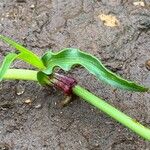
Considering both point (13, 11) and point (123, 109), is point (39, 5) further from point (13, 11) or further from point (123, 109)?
point (123, 109)

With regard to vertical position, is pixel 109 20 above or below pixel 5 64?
below

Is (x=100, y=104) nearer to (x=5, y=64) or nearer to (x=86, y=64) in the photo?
(x=86, y=64)

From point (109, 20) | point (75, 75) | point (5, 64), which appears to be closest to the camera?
point (5, 64)

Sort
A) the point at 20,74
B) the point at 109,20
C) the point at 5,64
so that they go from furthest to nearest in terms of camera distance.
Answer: the point at 109,20
the point at 20,74
the point at 5,64

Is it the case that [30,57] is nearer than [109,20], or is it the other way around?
[30,57]

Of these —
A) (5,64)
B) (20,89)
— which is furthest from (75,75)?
(5,64)

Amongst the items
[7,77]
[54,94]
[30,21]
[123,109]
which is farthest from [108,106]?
[30,21]

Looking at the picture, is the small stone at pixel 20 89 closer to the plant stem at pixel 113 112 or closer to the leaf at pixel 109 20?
the plant stem at pixel 113 112
